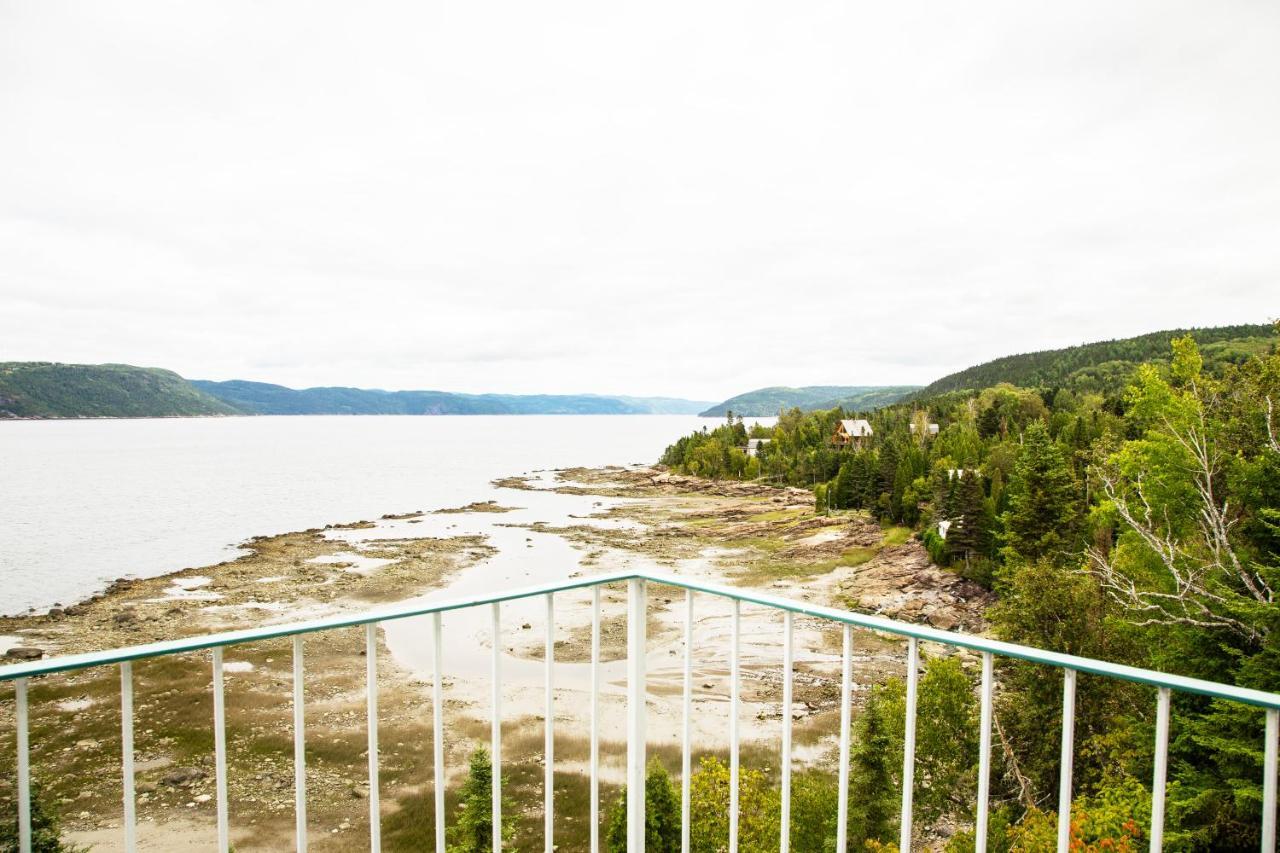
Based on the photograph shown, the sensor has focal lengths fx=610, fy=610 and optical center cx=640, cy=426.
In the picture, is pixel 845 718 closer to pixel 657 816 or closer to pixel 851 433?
pixel 657 816

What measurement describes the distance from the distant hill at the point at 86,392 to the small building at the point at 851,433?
16133 cm

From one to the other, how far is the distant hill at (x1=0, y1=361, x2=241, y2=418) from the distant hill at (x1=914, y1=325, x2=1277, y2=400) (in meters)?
184

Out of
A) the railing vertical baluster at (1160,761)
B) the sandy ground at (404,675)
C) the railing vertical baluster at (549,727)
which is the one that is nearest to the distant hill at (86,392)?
the sandy ground at (404,675)

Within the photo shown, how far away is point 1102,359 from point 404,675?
350 feet

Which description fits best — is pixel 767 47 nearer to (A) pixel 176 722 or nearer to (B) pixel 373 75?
(B) pixel 373 75

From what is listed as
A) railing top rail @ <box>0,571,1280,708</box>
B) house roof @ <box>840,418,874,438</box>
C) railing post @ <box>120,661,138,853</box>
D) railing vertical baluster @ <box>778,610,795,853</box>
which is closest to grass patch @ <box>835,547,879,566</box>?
railing vertical baluster @ <box>778,610,795,853</box>

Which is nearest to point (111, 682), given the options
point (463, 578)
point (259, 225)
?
point (463, 578)

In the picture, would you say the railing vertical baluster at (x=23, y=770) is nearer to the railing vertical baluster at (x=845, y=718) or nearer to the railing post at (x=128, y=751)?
the railing post at (x=128, y=751)

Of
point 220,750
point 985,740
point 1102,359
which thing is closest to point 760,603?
point 985,740

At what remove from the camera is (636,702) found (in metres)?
2.41

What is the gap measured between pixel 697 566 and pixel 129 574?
23397mm

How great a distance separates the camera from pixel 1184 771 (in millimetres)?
8695

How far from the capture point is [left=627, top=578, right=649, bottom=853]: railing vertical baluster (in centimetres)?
238

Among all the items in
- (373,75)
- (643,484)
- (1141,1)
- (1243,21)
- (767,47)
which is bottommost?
(643,484)
